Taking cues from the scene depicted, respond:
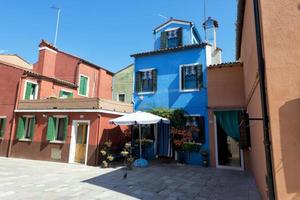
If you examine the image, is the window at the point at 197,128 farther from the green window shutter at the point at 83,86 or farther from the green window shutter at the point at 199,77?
the green window shutter at the point at 83,86

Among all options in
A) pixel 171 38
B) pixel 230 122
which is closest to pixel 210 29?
pixel 171 38

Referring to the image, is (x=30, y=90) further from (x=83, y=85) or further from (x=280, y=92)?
(x=280, y=92)

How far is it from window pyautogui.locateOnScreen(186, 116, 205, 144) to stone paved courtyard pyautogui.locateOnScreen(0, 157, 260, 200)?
6.62 ft

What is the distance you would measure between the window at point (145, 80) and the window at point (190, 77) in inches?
80.6

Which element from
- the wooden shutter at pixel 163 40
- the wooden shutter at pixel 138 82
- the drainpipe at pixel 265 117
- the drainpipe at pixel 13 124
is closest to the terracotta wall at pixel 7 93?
the drainpipe at pixel 13 124

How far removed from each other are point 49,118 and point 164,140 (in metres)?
7.91

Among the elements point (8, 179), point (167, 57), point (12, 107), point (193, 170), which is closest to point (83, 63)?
point (12, 107)

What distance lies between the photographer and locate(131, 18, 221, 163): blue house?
488 inches

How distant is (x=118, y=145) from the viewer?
13.4m

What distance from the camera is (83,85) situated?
20.7 meters

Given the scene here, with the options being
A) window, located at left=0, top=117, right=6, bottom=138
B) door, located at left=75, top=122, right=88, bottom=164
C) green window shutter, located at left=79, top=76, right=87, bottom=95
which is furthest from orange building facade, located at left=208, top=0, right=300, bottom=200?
green window shutter, located at left=79, top=76, right=87, bottom=95

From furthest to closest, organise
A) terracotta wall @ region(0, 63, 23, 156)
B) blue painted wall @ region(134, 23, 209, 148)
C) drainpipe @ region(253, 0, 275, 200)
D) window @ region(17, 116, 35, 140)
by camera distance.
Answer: terracotta wall @ region(0, 63, 23, 156) < window @ region(17, 116, 35, 140) < blue painted wall @ region(134, 23, 209, 148) < drainpipe @ region(253, 0, 275, 200)

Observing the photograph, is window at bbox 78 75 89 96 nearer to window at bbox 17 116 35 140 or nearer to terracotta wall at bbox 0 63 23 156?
terracotta wall at bbox 0 63 23 156

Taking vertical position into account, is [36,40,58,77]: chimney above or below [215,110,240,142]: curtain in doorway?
above
